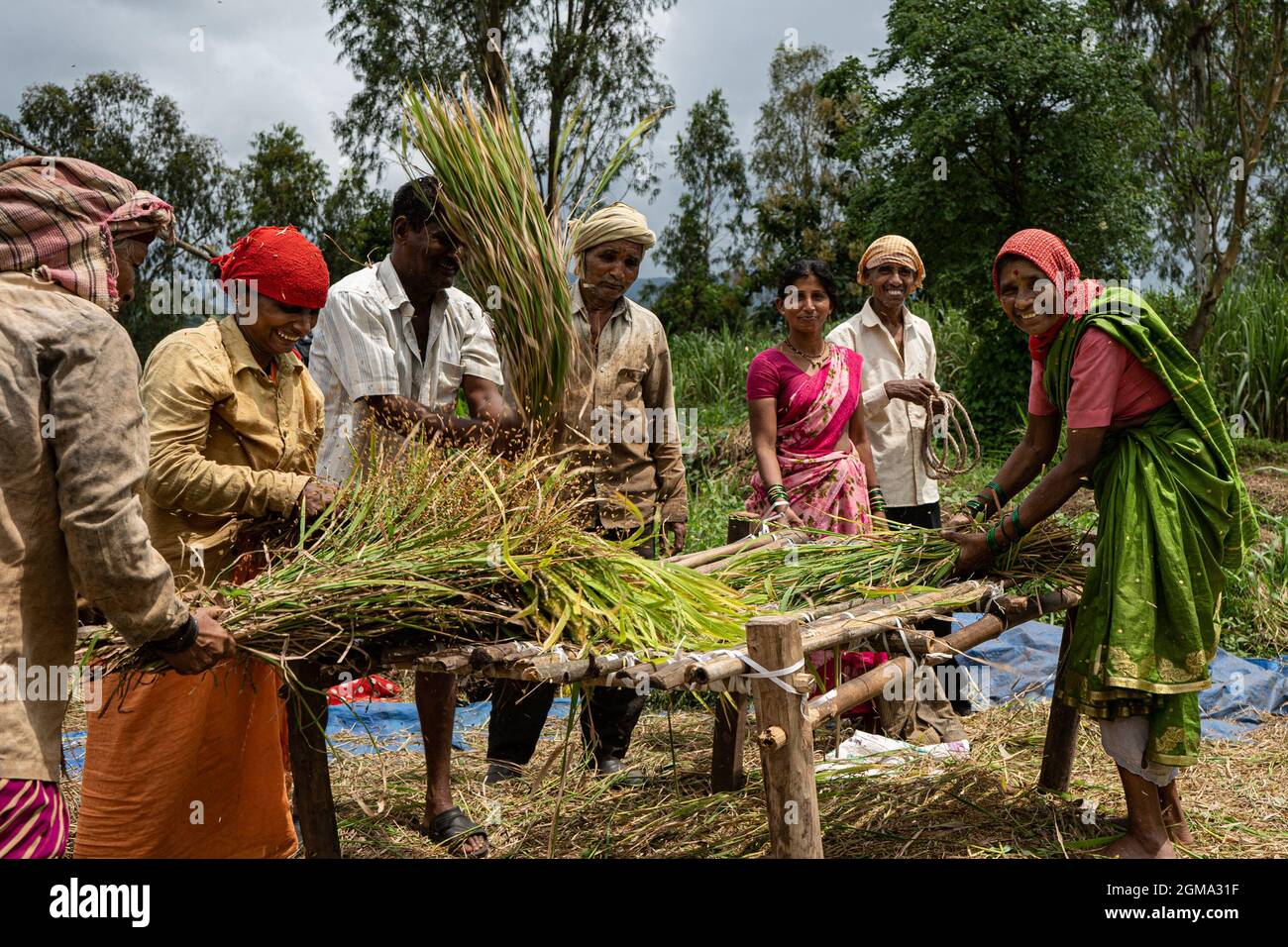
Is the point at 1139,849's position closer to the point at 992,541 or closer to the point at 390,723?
the point at 992,541

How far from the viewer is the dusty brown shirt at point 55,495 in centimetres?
174

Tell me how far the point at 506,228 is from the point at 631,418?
38.5 inches

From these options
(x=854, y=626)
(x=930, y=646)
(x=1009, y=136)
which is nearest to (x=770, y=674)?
(x=854, y=626)

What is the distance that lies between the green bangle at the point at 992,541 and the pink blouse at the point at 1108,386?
41 cm

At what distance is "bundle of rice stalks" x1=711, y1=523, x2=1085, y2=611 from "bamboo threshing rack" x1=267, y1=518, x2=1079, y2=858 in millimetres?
→ 159

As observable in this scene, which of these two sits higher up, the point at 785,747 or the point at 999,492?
the point at 999,492

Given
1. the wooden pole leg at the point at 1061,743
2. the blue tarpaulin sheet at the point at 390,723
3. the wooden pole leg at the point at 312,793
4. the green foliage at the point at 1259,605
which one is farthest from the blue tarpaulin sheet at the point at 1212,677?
the wooden pole leg at the point at 312,793

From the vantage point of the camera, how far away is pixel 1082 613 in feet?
9.61

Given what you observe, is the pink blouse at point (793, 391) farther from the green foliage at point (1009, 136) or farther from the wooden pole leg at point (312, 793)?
the green foliage at point (1009, 136)

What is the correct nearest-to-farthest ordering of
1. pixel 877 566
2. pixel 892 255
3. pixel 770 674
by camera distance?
pixel 770 674, pixel 877 566, pixel 892 255

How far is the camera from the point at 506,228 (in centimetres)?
306

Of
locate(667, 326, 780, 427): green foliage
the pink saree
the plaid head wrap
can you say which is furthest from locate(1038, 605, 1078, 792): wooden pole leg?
locate(667, 326, 780, 427): green foliage

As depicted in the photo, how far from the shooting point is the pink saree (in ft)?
13.0

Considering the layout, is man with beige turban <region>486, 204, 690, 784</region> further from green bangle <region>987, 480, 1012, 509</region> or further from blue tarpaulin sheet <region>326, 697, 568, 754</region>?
green bangle <region>987, 480, 1012, 509</region>
